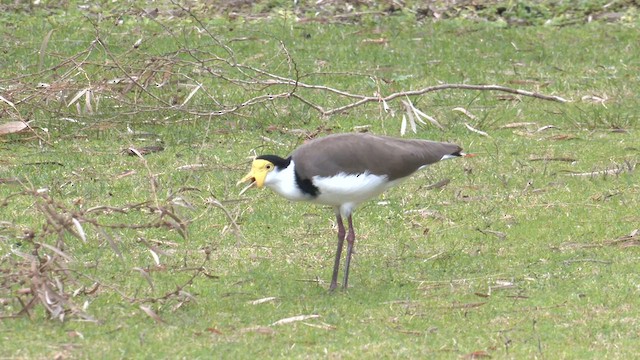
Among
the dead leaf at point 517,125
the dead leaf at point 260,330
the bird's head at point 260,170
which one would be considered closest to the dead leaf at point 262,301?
the dead leaf at point 260,330

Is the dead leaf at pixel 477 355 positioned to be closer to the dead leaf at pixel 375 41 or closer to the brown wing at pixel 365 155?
the brown wing at pixel 365 155

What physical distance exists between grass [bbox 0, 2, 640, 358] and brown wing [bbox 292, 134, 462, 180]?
0.75 m

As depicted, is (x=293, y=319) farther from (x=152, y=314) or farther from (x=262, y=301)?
(x=152, y=314)

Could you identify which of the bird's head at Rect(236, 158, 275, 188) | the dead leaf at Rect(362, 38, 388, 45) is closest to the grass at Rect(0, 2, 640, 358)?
the dead leaf at Rect(362, 38, 388, 45)

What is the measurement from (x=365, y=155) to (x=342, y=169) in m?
0.23

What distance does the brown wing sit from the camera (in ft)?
25.0

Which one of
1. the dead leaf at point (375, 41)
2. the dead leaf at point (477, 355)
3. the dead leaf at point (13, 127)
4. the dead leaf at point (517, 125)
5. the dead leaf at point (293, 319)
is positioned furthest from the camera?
the dead leaf at point (375, 41)

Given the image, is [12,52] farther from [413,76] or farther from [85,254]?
[85,254]

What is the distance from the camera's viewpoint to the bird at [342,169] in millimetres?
7562

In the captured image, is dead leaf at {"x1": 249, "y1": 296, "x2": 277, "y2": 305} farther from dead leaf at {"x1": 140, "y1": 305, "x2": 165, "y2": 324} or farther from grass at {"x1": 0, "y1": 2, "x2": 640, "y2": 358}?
dead leaf at {"x1": 140, "y1": 305, "x2": 165, "y2": 324}

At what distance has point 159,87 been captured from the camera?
12500 mm

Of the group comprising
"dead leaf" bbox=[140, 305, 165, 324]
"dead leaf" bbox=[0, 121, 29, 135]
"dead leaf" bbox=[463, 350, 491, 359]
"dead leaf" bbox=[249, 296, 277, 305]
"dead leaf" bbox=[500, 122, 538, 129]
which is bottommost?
"dead leaf" bbox=[500, 122, 538, 129]

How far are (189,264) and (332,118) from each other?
4.40 metres

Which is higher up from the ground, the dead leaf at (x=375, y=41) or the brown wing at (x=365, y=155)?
the brown wing at (x=365, y=155)
